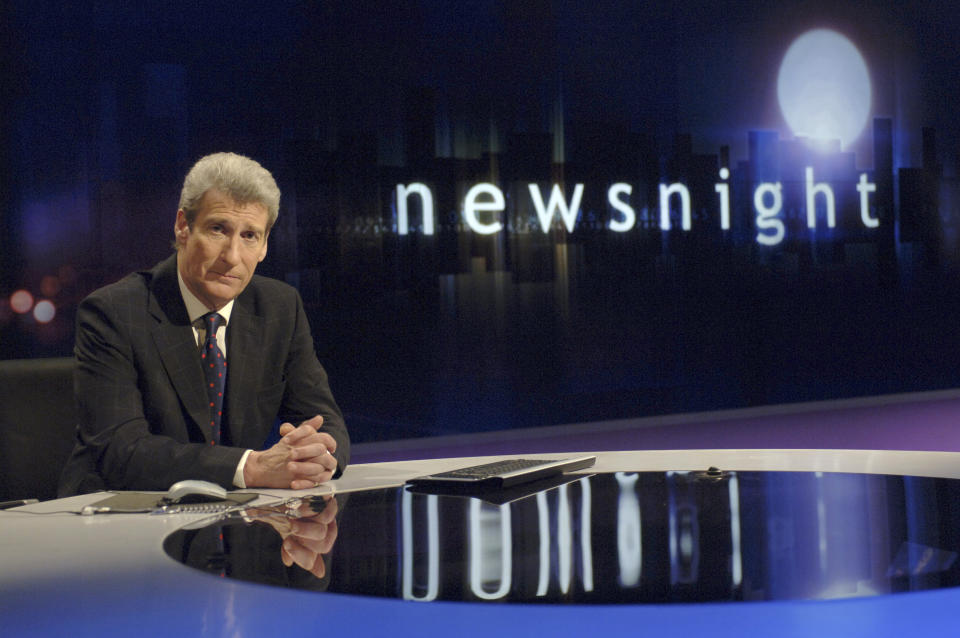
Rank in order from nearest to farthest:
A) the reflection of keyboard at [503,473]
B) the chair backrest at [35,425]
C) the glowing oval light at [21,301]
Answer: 1. the reflection of keyboard at [503,473]
2. the chair backrest at [35,425]
3. the glowing oval light at [21,301]

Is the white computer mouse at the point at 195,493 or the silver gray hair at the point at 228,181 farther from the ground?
the silver gray hair at the point at 228,181

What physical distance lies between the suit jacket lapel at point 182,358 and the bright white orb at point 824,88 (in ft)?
19.1

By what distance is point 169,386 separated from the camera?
73.8 inches

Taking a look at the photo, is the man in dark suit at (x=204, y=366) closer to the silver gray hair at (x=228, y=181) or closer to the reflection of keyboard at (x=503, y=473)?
the silver gray hair at (x=228, y=181)

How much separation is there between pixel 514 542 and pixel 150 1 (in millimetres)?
4565

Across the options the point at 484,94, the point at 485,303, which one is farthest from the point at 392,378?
the point at 484,94

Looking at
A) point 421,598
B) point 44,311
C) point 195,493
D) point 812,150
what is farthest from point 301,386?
point 812,150

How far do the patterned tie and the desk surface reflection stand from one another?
536 mm

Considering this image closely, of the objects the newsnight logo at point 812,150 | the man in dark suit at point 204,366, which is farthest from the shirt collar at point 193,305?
the newsnight logo at point 812,150

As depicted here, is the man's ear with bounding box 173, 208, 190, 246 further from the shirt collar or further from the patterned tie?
the patterned tie

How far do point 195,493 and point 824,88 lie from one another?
6505 millimetres

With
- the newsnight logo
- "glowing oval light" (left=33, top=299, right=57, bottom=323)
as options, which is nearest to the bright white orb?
the newsnight logo

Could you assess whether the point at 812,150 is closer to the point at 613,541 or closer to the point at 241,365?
the point at 241,365

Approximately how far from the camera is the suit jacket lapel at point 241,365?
6.39ft
